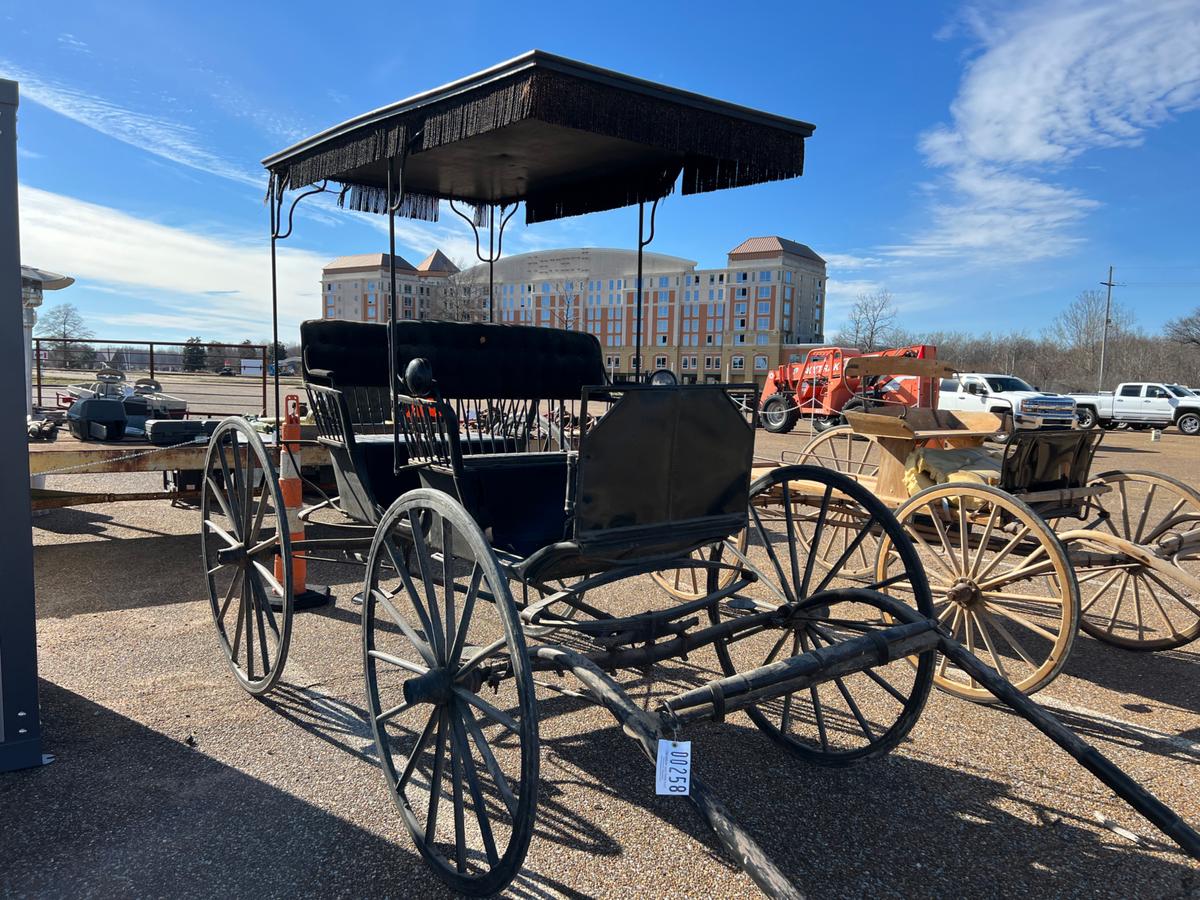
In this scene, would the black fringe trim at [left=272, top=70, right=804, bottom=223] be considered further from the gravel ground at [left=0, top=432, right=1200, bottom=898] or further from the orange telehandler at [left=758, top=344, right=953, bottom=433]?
the orange telehandler at [left=758, top=344, right=953, bottom=433]

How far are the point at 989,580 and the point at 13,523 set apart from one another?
421cm

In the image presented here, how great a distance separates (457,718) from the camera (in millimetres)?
2549

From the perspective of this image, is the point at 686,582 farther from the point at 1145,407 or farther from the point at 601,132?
A: the point at 1145,407

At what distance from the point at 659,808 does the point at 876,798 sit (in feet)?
2.66

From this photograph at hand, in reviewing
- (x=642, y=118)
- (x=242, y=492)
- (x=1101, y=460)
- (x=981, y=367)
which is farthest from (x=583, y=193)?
(x=981, y=367)

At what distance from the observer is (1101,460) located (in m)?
15.3

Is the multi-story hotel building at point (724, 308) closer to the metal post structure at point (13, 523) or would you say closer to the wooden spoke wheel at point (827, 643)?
the wooden spoke wheel at point (827, 643)

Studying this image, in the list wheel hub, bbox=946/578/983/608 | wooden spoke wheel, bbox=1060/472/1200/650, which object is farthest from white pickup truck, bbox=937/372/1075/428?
wheel hub, bbox=946/578/983/608

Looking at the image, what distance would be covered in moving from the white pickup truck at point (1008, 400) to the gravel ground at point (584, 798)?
1726cm

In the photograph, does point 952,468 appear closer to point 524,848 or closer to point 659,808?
point 659,808

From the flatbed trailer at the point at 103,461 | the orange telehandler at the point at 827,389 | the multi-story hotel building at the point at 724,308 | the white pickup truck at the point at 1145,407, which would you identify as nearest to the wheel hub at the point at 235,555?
the flatbed trailer at the point at 103,461

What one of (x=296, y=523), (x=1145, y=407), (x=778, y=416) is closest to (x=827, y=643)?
(x=296, y=523)

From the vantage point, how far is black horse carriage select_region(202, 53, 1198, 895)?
2.41 meters

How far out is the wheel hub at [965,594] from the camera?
160 inches
